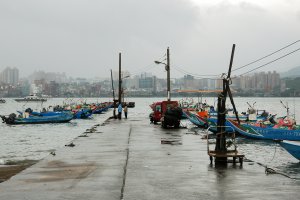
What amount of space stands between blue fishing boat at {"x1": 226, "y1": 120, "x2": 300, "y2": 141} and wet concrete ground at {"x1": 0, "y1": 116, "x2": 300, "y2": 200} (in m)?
16.5

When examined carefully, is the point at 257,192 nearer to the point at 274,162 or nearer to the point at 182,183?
the point at 182,183

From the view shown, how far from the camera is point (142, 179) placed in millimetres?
12734

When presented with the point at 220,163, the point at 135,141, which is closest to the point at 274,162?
the point at 135,141

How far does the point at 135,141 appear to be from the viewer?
24359 mm

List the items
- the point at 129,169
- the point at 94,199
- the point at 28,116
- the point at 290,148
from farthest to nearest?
the point at 28,116
the point at 290,148
the point at 129,169
the point at 94,199

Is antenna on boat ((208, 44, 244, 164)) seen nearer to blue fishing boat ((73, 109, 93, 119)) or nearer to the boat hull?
the boat hull

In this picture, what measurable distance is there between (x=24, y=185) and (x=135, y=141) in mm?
12487

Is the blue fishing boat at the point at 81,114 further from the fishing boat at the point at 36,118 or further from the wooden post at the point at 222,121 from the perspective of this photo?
the wooden post at the point at 222,121

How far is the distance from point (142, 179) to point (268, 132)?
25.4 m

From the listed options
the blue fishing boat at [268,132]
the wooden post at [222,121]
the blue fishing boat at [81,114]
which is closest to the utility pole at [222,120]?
the wooden post at [222,121]

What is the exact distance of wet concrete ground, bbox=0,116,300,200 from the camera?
1083cm

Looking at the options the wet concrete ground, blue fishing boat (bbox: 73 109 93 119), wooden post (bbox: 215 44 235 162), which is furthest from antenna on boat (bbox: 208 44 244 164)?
blue fishing boat (bbox: 73 109 93 119)

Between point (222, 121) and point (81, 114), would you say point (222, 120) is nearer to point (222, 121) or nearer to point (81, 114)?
point (222, 121)

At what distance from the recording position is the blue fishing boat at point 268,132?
110 feet
